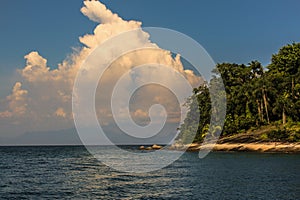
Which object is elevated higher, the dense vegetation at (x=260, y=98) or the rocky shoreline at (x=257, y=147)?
the dense vegetation at (x=260, y=98)

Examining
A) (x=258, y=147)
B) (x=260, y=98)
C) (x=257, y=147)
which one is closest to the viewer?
(x=258, y=147)

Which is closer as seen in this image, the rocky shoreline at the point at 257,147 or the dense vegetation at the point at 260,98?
the rocky shoreline at the point at 257,147

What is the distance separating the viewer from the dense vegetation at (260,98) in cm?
9781

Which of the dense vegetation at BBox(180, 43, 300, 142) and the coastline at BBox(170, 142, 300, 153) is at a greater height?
the dense vegetation at BBox(180, 43, 300, 142)

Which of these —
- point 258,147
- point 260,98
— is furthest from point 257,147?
point 260,98

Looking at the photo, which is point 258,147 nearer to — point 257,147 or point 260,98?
point 257,147

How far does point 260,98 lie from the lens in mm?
108000

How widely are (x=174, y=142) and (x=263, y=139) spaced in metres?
48.6

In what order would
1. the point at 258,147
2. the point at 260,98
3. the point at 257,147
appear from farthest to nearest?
the point at 260,98 → the point at 257,147 → the point at 258,147

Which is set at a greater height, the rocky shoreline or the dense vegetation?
the dense vegetation

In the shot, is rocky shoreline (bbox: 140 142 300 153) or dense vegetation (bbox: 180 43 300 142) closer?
rocky shoreline (bbox: 140 142 300 153)

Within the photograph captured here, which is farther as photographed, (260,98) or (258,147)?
(260,98)

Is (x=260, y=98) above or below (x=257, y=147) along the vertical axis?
above

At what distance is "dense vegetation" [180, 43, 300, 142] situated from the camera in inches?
3851
